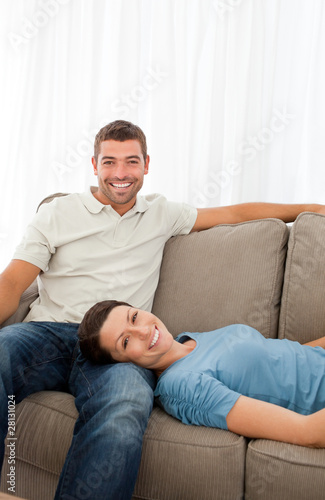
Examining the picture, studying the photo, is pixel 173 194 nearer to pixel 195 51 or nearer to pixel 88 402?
pixel 195 51

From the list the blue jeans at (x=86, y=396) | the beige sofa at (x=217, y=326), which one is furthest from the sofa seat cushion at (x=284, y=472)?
the blue jeans at (x=86, y=396)

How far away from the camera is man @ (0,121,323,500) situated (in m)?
1.57

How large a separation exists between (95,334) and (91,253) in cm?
49

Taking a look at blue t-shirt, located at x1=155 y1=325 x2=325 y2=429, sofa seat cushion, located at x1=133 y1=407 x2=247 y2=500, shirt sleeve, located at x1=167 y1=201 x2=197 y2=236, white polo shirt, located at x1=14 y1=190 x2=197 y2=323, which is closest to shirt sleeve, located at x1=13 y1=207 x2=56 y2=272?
white polo shirt, located at x1=14 y1=190 x2=197 y2=323

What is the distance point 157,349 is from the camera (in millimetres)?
1510

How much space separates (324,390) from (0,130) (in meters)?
2.42

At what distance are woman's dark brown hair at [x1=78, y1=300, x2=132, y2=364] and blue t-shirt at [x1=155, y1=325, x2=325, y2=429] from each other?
194mm

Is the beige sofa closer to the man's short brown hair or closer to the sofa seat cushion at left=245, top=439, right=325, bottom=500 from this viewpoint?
the sofa seat cushion at left=245, top=439, right=325, bottom=500

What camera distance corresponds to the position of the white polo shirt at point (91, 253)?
191 centimetres

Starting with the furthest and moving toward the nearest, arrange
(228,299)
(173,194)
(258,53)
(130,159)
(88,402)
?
(173,194), (258,53), (130,159), (228,299), (88,402)

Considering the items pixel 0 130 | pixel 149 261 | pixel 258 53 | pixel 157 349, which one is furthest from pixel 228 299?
pixel 0 130

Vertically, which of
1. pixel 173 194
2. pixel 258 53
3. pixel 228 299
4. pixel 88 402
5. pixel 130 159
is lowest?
pixel 88 402

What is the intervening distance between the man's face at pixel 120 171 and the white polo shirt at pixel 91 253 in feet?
0.17

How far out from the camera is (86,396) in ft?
4.75
